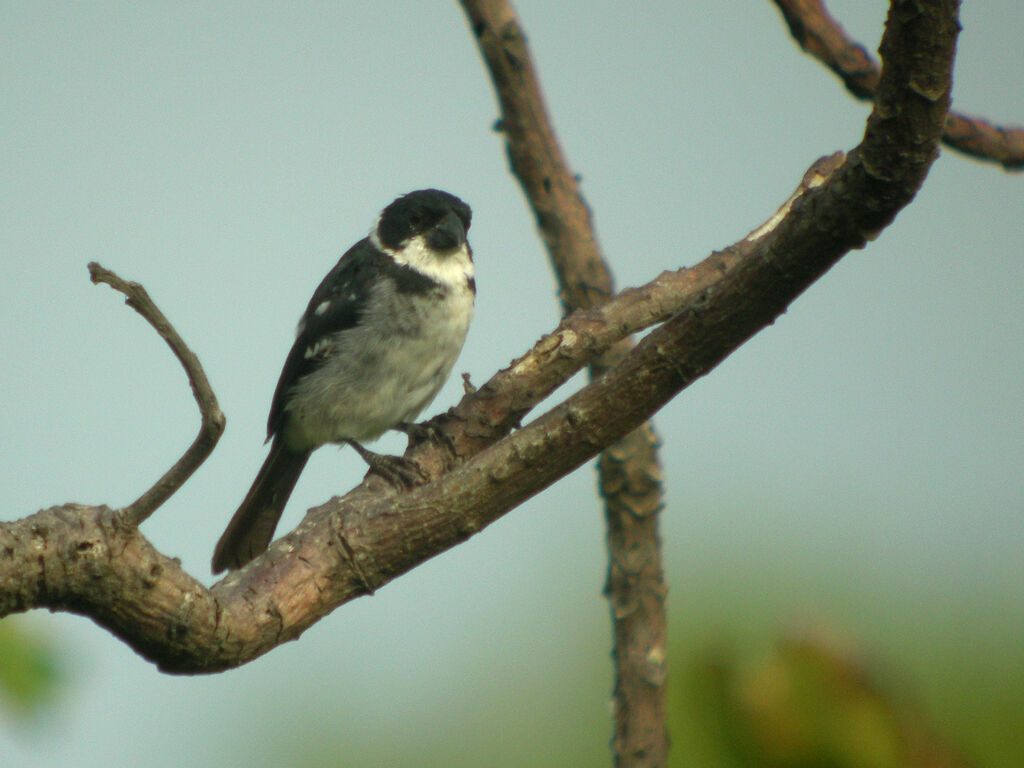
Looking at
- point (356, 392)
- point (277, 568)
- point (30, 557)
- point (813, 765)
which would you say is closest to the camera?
point (813, 765)

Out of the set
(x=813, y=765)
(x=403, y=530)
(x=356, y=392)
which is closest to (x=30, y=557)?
(x=403, y=530)

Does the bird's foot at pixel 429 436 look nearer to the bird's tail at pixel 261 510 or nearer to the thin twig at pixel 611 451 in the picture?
the thin twig at pixel 611 451

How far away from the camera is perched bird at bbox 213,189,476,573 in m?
4.71

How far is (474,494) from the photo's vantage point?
8.42ft

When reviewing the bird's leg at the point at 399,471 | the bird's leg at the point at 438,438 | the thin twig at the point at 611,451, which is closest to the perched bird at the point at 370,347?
the thin twig at the point at 611,451

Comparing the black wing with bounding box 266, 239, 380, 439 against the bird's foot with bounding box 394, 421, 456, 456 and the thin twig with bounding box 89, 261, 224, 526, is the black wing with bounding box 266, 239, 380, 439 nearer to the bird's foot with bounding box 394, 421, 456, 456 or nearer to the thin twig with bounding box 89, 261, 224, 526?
the bird's foot with bounding box 394, 421, 456, 456

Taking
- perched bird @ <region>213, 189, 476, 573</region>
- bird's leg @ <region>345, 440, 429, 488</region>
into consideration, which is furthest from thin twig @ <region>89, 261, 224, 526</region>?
perched bird @ <region>213, 189, 476, 573</region>

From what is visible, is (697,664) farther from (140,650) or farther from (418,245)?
(418,245)

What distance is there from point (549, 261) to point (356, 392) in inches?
42.0

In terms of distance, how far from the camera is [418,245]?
16.5 feet

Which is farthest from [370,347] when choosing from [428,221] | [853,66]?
[853,66]

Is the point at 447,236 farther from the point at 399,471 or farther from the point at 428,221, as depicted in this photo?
the point at 399,471

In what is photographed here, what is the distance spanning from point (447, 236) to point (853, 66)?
197 centimetres

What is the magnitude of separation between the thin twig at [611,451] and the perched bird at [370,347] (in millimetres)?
649
